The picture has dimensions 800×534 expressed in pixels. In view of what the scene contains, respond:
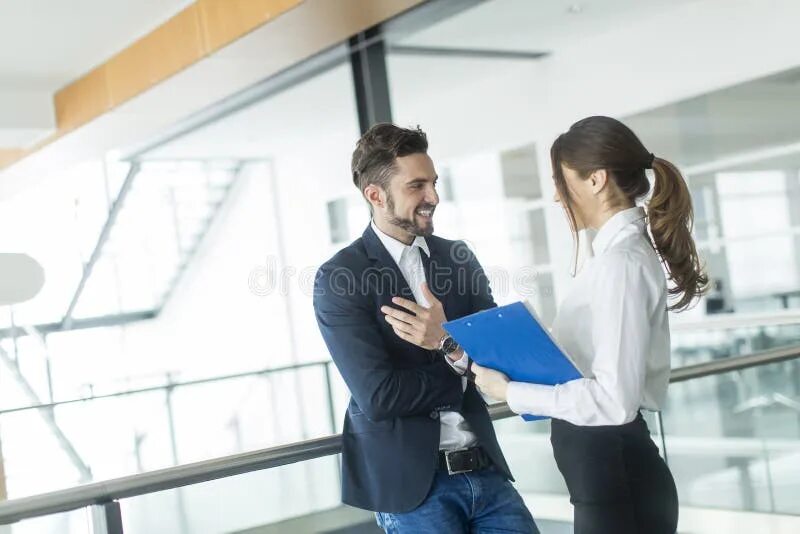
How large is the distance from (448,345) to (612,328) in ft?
1.21

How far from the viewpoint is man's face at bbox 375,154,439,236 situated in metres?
1.91

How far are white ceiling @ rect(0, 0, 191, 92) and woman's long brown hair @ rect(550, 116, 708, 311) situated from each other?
13.4 feet

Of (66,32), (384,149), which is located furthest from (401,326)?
(66,32)

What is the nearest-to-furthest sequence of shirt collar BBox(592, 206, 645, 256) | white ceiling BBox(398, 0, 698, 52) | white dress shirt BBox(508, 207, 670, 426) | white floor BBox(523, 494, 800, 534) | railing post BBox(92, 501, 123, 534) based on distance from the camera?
1. white dress shirt BBox(508, 207, 670, 426)
2. shirt collar BBox(592, 206, 645, 256)
3. railing post BBox(92, 501, 123, 534)
4. white floor BBox(523, 494, 800, 534)
5. white ceiling BBox(398, 0, 698, 52)

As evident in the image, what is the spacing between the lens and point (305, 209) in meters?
8.27

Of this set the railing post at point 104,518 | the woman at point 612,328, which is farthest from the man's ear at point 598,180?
the railing post at point 104,518

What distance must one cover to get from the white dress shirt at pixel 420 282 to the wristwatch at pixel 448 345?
0.03 meters

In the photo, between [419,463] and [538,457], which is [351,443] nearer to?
[419,463]

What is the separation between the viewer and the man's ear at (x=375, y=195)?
1941 millimetres

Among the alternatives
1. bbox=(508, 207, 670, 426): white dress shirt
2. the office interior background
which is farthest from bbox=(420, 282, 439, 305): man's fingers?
the office interior background

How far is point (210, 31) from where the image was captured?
5.20 metres

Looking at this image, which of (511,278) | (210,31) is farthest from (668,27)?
(210,31)

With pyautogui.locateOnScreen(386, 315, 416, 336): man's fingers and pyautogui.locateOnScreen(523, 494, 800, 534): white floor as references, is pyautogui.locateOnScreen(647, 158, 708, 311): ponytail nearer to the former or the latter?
pyautogui.locateOnScreen(386, 315, 416, 336): man's fingers

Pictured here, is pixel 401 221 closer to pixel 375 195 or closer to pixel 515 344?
pixel 375 195
